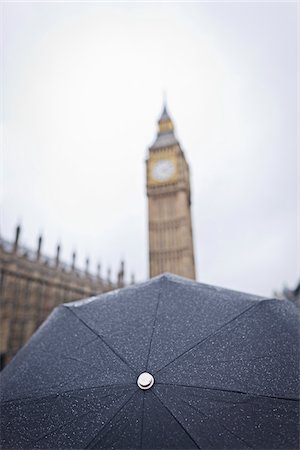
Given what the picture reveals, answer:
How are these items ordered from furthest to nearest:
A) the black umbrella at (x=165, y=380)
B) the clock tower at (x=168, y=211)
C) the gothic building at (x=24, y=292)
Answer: the clock tower at (x=168, y=211) → the gothic building at (x=24, y=292) → the black umbrella at (x=165, y=380)

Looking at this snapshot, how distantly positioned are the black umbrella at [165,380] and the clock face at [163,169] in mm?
35920

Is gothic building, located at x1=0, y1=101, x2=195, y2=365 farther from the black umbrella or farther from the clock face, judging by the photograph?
the black umbrella

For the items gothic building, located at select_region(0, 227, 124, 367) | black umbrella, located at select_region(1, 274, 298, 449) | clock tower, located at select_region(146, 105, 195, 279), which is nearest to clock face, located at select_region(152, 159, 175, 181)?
clock tower, located at select_region(146, 105, 195, 279)

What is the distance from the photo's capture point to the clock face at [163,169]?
3775 cm

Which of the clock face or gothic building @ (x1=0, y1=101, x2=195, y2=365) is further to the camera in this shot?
the clock face

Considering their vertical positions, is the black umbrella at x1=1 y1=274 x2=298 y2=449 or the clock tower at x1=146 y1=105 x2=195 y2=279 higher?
the clock tower at x1=146 y1=105 x2=195 y2=279

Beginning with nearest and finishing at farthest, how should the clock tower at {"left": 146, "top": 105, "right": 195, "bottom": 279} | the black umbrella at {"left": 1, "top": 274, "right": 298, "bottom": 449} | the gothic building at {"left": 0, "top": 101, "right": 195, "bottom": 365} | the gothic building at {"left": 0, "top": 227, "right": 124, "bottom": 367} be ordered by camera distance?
the black umbrella at {"left": 1, "top": 274, "right": 298, "bottom": 449}, the gothic building at {"left": 0, "top": 227, "right": 124, "bottom": 367}, the gothic building at {"left": 0, "top": 101, "right": 195, "bottom": 365}, the clock tower at {"left": 146, "top": 105, "right": 195, "bottom": 279}

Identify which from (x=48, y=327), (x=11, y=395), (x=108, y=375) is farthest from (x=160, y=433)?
(x=48, y=327)

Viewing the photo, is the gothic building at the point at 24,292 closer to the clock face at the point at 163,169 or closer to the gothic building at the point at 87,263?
the gothic building at the point at 87,263

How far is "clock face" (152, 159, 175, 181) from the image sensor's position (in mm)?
37750

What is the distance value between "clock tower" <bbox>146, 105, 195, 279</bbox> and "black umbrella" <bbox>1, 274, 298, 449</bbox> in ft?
107

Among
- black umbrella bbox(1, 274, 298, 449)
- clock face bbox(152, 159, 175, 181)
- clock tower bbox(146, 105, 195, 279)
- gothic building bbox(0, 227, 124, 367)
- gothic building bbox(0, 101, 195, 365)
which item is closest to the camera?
black umbrella bbox(1, 274, 298, 449)

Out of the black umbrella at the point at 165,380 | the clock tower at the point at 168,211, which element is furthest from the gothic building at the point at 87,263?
the black umbrella at the point at 165,380

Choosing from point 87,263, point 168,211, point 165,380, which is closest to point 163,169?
point 168,211
